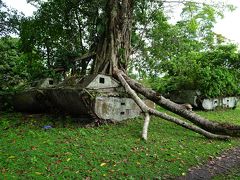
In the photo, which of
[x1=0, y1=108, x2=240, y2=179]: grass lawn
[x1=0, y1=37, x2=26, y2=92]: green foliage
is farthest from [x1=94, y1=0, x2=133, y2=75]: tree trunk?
[x1=0, y1=37, x2=26, y2=92]: green foliage

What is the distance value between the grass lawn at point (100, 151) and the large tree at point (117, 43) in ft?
1.98

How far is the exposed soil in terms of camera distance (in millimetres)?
5732

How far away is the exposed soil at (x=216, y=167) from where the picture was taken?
5.73m

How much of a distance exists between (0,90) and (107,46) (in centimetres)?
565

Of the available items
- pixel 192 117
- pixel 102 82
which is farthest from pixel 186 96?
pixel 102 82

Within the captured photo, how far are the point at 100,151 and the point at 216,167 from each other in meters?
2.71

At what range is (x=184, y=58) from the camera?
1528cm

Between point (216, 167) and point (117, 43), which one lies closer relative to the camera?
point (216, 167)

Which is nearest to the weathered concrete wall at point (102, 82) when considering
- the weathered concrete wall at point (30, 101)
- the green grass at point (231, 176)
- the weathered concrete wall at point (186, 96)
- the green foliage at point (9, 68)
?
the weathered concrete wall at point (30, 101)

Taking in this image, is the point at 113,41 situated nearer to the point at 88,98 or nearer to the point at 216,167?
the point at 88,98

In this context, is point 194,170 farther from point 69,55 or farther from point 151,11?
point 151,11

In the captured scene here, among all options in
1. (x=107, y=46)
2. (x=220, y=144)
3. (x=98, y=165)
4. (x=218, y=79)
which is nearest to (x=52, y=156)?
(x=98, y=165)

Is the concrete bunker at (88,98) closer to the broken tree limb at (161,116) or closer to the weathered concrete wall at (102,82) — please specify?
the weathered concrete wall at (102,82)

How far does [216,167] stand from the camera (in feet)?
20.8
